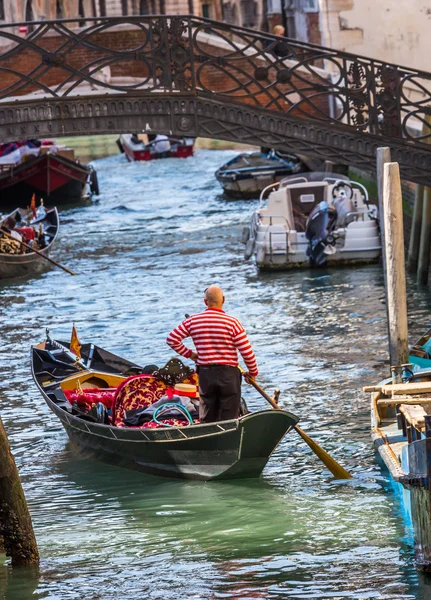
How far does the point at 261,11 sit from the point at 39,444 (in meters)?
48.9

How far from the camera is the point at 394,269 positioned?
916 centimetres

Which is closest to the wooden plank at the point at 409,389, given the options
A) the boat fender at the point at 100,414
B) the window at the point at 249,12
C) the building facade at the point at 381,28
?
the boat fender at the point at 100,414

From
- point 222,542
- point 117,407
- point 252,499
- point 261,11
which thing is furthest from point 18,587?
point 261,11

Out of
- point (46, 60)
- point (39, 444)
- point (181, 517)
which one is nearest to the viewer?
point (181, 517)

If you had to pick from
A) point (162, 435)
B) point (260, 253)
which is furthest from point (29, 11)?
point (162, 435)

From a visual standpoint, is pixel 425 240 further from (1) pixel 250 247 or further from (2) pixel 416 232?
(1) pixel 250 247

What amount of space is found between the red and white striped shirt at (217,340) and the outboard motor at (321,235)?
852cm

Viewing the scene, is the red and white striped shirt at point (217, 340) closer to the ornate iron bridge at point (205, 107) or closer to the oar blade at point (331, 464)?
the oar blade at point (331, 464)

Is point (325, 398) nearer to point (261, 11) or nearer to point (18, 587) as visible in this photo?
point (18, 587)

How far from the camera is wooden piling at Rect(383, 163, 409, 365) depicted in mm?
9070

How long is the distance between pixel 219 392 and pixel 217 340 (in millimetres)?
346

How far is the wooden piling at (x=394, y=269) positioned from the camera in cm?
907

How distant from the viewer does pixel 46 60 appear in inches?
454

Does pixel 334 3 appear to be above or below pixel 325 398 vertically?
above
